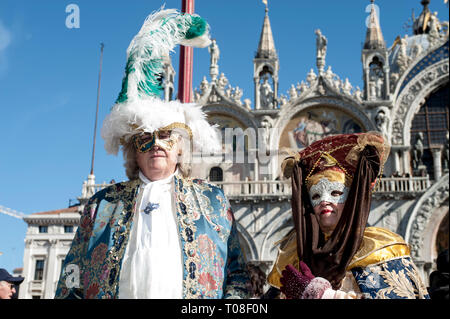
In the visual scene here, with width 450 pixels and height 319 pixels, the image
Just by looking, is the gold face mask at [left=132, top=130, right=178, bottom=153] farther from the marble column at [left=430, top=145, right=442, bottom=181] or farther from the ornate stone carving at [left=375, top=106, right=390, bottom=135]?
the ornate stone carving at [left=375, top=106, right=390, bottom=135]

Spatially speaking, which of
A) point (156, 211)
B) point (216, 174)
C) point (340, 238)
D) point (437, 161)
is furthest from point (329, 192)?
point (437, 161)

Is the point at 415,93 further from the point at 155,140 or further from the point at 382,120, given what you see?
the point at 155,140

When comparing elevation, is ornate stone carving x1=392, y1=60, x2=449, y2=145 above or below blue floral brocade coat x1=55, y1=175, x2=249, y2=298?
above

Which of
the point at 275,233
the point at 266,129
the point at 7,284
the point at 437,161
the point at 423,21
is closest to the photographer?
the point at 7,284

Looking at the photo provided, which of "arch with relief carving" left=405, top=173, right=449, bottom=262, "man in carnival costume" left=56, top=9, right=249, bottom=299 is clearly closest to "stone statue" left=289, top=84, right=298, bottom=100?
"arch with relief carving" left=405, top=173, right=449, bottom=262

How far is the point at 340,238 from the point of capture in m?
3.55

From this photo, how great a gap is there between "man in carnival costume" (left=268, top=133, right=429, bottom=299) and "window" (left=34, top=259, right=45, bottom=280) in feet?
71.1

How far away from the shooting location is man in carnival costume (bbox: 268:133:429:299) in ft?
11.2

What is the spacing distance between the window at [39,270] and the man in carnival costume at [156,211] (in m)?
21.2

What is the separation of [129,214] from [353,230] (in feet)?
4.82

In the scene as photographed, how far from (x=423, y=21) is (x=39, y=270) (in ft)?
70.1

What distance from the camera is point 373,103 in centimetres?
1834

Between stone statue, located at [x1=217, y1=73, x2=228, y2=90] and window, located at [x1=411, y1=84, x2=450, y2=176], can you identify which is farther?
stone statue, located at [x1=217, y1=73, x2=228, y2=90]

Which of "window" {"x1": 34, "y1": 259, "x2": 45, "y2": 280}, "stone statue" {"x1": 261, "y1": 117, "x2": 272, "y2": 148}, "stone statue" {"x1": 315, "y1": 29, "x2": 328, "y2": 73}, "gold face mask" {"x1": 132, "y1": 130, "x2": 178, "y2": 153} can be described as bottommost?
"gold face mask" {"x1": 132, "y1": 130, "x2": 178, "y2": 153}
